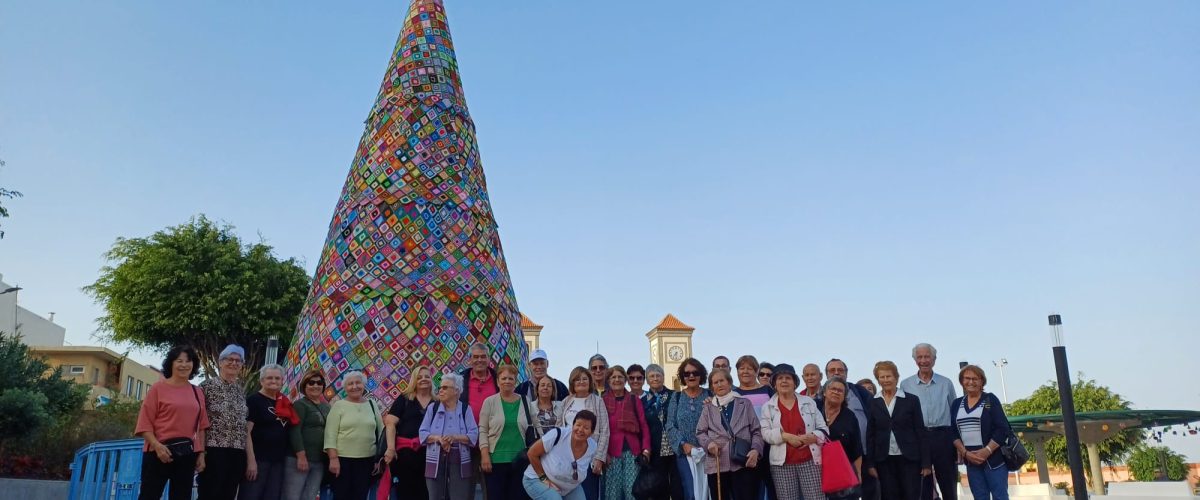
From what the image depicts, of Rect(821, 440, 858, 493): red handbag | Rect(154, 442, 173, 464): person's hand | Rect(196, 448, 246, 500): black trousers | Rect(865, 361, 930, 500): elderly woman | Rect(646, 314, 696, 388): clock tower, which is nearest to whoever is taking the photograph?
Rect(154, 442, 173, 464): person's hand

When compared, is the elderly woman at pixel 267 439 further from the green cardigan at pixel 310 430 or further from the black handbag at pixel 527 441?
the black handbag at pixel 527 441

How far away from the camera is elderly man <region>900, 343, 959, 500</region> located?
268 inches

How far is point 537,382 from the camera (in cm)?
709

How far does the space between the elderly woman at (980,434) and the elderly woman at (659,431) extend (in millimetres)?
2145

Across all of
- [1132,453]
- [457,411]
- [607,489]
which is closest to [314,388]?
[457,411]

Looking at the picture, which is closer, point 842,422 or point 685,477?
point 842,422

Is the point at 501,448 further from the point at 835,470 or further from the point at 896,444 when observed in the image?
the point at 896,444

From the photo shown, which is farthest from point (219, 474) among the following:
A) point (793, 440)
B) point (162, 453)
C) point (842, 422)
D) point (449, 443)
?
point (842, 422)

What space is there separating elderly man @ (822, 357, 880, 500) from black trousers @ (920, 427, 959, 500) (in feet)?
1.21

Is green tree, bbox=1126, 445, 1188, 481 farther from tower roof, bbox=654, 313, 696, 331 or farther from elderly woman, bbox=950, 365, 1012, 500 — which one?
elderly woman, bbox=950, 365, 1012, 500

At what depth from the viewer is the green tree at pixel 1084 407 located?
38531mm

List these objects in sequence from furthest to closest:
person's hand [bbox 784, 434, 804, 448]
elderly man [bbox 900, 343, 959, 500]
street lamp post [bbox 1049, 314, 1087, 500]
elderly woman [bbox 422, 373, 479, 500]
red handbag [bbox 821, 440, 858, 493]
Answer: street lamp post [bbox 1049, 314, 1087, 500] < elderly man [bbox 900, 343, 959, 500] < elderly woman [bbox 422, 373, 479, 500] < person's hand [bbox 784, 434, 804, 448] < red handbag [bbox 821, 440, 858, 493]

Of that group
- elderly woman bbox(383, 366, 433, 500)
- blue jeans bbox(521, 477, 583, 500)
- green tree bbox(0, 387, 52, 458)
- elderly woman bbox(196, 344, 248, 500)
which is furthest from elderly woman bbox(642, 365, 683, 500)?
green tree bbox(0, 387, 52, 458)

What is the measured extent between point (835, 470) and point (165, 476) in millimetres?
4356
